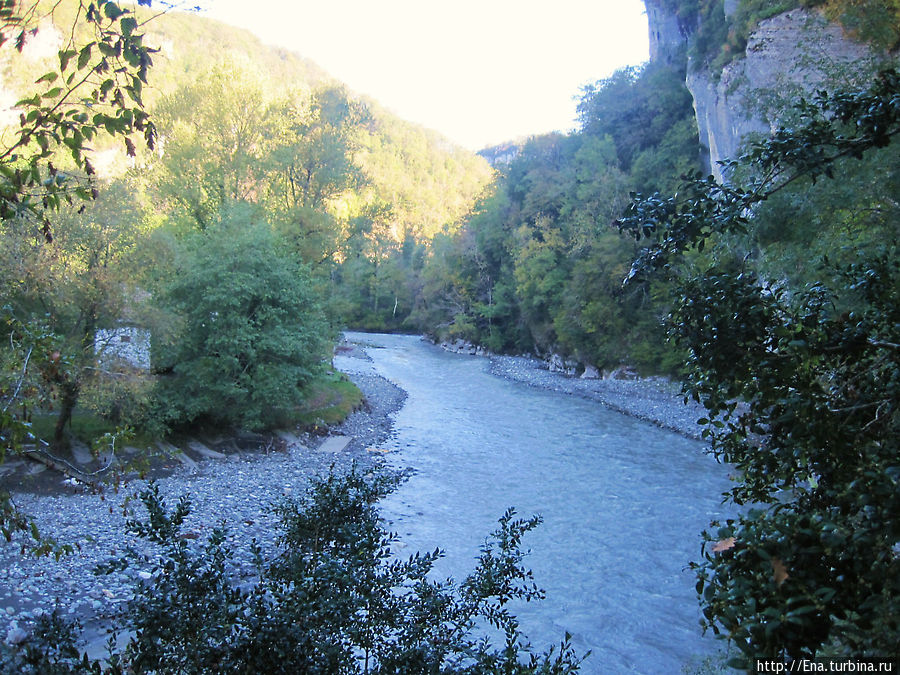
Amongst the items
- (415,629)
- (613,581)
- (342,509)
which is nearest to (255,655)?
(415,629)

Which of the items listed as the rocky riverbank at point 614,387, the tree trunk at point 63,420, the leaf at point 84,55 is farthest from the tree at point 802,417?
the tree trunk at point 63,420

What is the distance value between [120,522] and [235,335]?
7.35m

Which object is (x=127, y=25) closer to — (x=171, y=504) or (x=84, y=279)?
(x=171, y=504)

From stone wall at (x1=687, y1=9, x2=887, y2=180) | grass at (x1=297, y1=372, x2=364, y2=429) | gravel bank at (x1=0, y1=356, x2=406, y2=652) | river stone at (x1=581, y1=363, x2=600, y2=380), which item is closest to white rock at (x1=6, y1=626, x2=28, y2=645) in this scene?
gravel bank at (x1=0, y1=356, x2=406, y2=652)

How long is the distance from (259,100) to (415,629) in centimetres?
2664

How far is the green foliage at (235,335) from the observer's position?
1705 cm

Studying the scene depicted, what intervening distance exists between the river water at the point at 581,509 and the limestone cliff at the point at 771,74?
8.45 meters

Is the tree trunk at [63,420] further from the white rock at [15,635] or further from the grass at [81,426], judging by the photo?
the white rock at [15,635]

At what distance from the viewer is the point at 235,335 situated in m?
17.5

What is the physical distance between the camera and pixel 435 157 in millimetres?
137250

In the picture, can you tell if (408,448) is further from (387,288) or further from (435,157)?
(435,157)

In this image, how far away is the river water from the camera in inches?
328

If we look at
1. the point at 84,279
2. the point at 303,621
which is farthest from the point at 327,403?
the point at 303,621

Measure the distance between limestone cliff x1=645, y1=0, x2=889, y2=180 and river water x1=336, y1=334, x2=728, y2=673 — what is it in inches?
333
